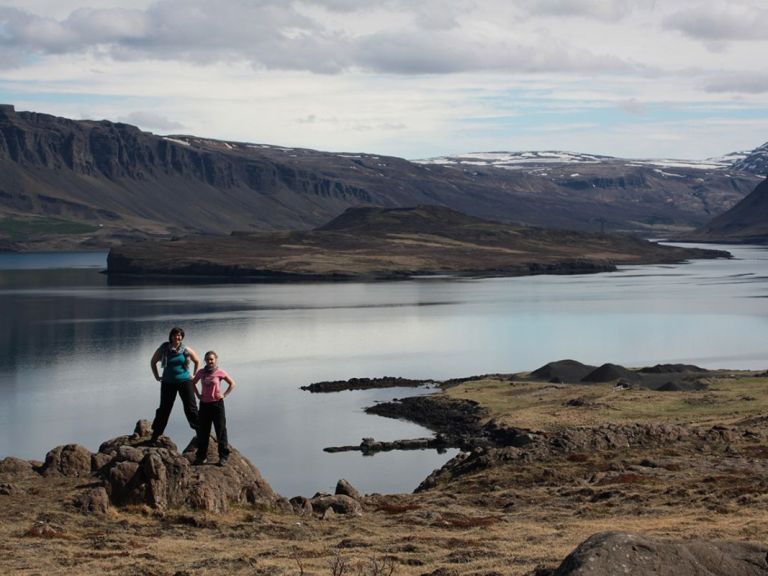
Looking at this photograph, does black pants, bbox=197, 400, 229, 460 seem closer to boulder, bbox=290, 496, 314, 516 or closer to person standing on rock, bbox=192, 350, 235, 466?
person standing on rock, bbox=192, 350, 235, 466

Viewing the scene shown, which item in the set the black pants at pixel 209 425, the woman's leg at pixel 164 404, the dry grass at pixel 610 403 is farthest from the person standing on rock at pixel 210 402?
the dry grass at pixel 610 403

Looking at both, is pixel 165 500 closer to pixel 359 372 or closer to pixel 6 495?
pixel 6 495

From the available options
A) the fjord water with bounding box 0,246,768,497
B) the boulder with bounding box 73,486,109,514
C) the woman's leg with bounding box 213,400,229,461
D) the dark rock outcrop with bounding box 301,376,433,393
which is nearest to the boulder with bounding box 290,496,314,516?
the woman's leg with bounding box 213,400,229,461

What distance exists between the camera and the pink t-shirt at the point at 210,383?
1019 inches

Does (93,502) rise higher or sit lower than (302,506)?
higher

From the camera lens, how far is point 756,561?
55.0 ft

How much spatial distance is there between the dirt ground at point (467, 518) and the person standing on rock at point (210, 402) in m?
1.78

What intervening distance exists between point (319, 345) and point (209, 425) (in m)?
74.6

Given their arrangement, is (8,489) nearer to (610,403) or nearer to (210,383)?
(210,383)

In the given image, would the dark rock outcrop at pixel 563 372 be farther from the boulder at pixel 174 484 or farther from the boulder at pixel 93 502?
the boulder at pixel 93 502

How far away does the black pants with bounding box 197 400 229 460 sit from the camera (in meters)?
26.4

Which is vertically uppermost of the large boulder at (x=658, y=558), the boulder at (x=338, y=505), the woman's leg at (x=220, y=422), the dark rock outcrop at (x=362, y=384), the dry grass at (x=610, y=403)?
the woman's leg at (x=220, y=422)

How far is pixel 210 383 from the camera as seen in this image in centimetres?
2602

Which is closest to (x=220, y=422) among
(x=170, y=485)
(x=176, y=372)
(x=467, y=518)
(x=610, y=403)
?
(x=176, y=372)
